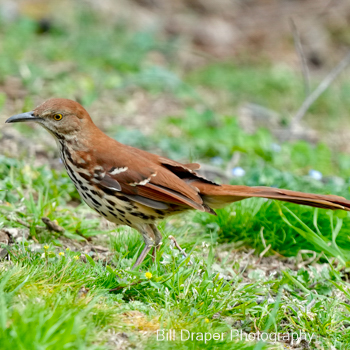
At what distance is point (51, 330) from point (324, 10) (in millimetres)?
10811

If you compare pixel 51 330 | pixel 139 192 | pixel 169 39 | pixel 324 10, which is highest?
pixel 324 10

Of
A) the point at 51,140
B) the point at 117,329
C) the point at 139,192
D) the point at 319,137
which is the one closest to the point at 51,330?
the point at 117,329

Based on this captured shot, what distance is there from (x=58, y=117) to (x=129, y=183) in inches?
26.2

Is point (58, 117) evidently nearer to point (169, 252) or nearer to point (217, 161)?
point (169, 252)

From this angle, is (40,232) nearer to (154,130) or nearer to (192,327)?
(192,327)

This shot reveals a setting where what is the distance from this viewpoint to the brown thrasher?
3.27 m

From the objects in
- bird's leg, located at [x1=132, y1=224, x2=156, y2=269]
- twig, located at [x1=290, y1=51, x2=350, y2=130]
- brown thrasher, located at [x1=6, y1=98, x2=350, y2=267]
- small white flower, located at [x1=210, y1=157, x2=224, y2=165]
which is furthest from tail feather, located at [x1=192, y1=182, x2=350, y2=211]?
twig, located at [x1=290, y1=51, x2=350, y2=130]

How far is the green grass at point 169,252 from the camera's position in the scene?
256cm

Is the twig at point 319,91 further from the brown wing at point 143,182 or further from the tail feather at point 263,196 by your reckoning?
the brown wing at point 143,182

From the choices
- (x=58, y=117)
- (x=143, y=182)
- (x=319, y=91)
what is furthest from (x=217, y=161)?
(x=58, y=117)

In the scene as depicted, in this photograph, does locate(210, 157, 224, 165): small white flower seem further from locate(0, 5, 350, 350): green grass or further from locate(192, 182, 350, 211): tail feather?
locate(192, 182, 350, 211): tail feather

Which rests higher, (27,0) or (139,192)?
(27,0)

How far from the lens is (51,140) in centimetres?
537

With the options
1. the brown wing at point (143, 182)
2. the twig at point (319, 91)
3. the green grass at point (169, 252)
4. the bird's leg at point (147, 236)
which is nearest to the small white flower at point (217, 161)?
the green grass at point (169, 252)
